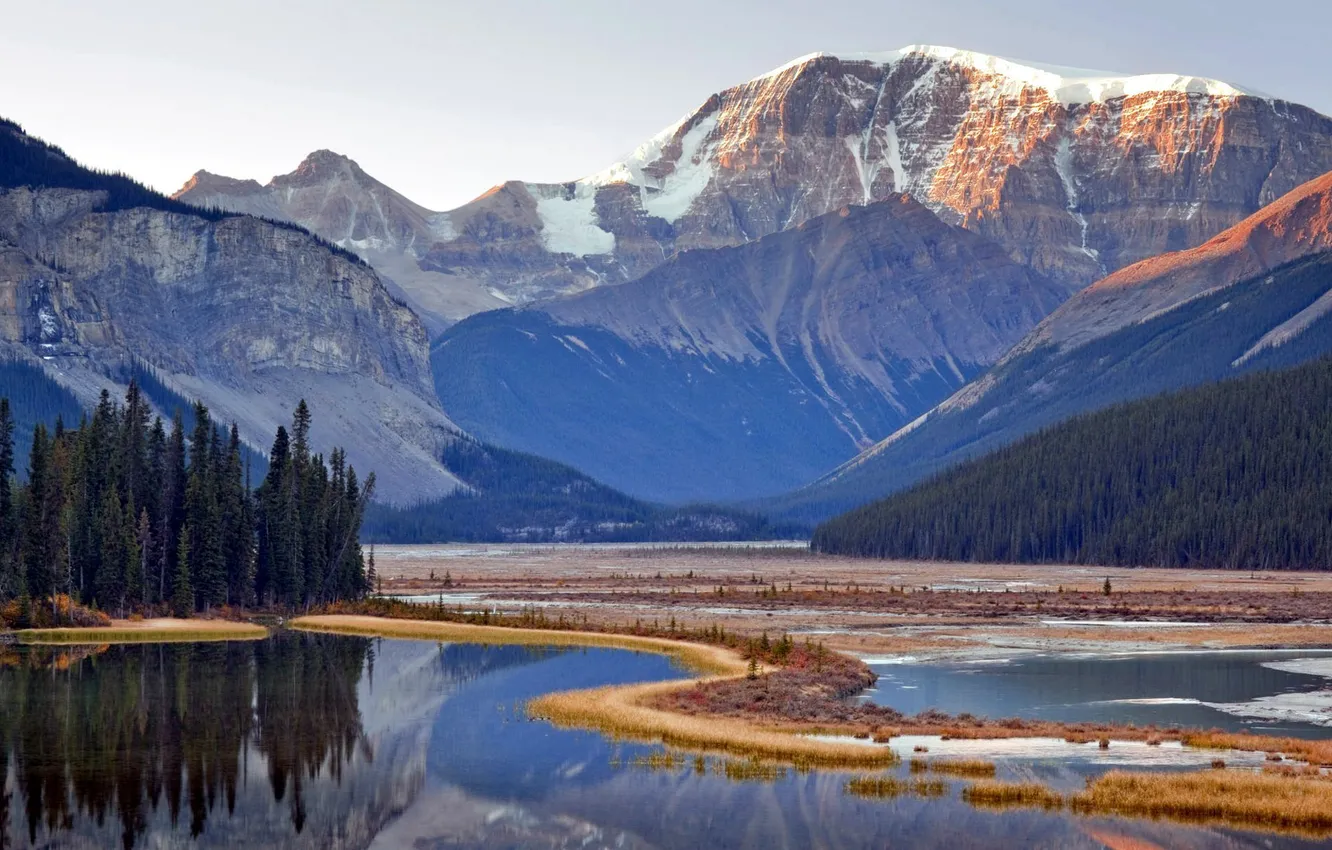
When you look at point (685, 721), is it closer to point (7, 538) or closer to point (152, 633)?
point (152, 633)

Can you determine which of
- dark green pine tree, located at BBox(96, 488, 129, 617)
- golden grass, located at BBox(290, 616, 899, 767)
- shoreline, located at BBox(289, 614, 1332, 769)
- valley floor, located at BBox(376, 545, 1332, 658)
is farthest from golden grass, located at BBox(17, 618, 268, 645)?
shoreline, located at BBox(289, 614, 1332, 769)

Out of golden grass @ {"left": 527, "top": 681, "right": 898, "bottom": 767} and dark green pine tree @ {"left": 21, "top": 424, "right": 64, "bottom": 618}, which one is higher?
dark green pine tree @ {"left": 21, "top": 424, "right": 64, "bottom": 618}

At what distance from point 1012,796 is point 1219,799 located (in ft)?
18.2

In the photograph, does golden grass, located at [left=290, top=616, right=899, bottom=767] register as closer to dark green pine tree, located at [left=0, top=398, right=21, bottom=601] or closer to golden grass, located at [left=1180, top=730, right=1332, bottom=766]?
golden grass, located at [left=1180, top=730, right=1332, bottom=766]

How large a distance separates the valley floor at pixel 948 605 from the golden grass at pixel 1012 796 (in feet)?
140

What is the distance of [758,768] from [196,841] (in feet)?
58.1

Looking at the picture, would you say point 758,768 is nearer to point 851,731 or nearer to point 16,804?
point 851,731

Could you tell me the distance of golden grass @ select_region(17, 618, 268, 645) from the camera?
9769 centimetres

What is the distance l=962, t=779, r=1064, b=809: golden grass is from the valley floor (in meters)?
42.7

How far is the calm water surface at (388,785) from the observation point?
43.6 m

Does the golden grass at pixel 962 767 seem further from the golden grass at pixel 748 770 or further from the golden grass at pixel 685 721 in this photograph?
the golden grass at pixel 748 770

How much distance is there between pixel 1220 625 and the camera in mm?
111125

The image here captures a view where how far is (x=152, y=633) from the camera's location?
101 meters

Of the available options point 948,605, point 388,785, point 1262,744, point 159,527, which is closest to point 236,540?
point 159,527
